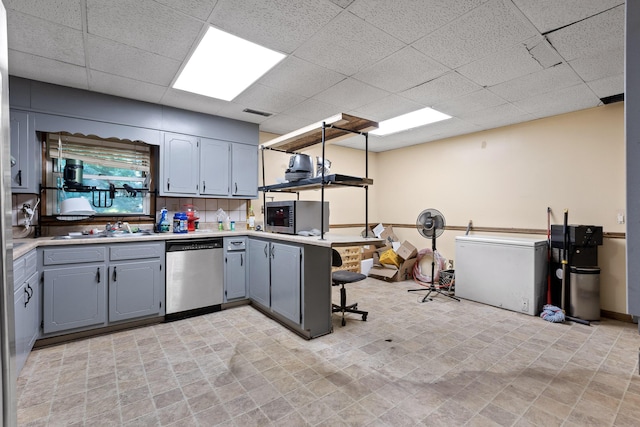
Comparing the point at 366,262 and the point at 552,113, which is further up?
the point at 552,113

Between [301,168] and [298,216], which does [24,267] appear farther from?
[301,168]

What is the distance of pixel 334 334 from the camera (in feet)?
9.91

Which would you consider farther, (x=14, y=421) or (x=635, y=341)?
(x=635, y=341)

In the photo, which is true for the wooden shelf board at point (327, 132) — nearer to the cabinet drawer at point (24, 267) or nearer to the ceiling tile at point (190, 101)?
the ceiling tile at point (190, 101)

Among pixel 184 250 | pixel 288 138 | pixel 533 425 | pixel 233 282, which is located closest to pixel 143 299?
pixel 184 250

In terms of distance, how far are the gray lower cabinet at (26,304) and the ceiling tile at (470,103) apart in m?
4.21

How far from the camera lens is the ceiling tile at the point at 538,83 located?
9.07ft

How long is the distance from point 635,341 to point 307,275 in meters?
3.18

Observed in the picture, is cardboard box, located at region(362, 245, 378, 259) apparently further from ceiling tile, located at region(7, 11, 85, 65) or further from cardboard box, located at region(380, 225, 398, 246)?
ceiling tile, located at region(7, 11, 85, 65)

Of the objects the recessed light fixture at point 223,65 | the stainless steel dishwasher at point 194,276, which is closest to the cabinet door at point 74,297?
the stainless steel dishwasher at point 194,276

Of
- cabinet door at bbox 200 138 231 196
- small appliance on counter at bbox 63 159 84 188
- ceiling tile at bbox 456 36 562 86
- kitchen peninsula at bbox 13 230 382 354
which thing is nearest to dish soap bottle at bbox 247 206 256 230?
cabinet door at bbox 200 138 231 196

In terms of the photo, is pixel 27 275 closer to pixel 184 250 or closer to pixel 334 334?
Result: pixel 184 250

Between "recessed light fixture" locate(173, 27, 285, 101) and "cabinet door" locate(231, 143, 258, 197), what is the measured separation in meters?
0.96

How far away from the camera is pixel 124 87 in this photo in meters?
3.11
